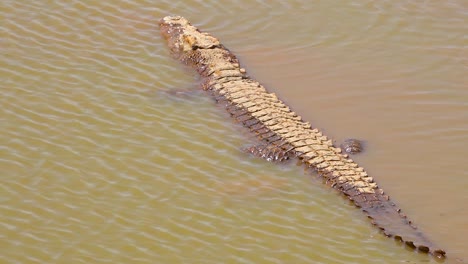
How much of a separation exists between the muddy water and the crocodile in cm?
14

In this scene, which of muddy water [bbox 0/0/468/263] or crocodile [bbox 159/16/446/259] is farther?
crocodile [bbox 159/16/446/259]

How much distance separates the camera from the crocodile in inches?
316

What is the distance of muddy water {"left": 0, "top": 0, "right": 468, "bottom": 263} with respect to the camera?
783cm

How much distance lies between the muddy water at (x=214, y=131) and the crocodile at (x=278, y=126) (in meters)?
0.14

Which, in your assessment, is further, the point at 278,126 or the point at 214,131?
the point at 214,131

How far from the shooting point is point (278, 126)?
364 inches

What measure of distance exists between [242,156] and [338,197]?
108 centimetres

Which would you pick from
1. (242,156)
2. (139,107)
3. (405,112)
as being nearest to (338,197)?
(242,156)

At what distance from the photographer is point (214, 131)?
9.38 metres

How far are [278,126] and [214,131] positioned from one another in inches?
25.4

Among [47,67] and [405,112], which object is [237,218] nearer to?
[405,112]

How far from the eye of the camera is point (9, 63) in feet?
33.8

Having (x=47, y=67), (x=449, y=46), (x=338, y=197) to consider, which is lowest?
(x=338, y=197)

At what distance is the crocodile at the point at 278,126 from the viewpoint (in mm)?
8031
